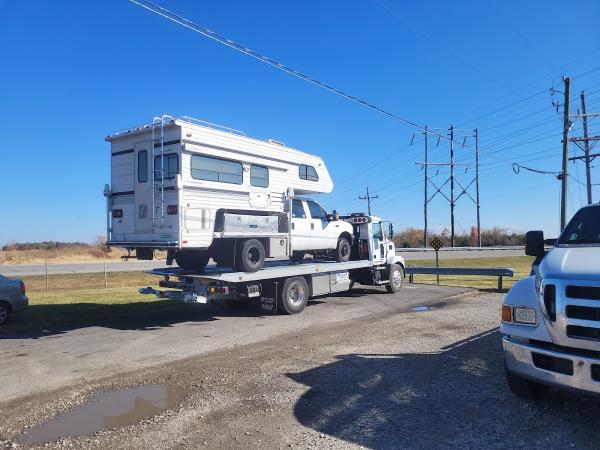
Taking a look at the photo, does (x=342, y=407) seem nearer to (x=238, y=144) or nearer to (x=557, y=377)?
(x=557, y=377)

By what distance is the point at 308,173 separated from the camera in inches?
548

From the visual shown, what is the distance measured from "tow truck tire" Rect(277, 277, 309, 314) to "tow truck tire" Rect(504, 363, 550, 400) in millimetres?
7450

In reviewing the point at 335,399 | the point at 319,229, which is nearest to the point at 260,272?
the point at 319,229

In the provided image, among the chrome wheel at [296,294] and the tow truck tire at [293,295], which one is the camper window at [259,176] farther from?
the chrome wheel at [296,294]

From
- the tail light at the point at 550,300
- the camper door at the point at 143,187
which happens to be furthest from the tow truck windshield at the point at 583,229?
the camper door at the point at 143,187

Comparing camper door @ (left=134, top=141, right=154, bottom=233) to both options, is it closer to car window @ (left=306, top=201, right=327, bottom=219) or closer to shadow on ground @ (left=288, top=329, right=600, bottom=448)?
car window @ (left=306, top=201, right=327, bottom=219)

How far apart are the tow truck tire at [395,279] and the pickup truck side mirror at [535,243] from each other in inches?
409

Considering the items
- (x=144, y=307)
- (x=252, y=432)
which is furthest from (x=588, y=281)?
(x=144, y=307)

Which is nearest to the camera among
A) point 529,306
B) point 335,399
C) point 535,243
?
point 529,306

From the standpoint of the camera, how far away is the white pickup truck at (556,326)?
432 centimetres

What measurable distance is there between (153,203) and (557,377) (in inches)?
330

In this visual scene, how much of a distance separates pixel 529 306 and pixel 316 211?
961 centimetres

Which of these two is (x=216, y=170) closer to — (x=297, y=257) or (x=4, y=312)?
(x=297, y=257)

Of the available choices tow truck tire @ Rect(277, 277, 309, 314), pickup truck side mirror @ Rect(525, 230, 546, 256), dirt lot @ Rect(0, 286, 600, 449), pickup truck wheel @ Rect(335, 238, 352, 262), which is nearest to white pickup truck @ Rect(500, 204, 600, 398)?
dirt lot @ Rect(0, 286, 600, 449)
